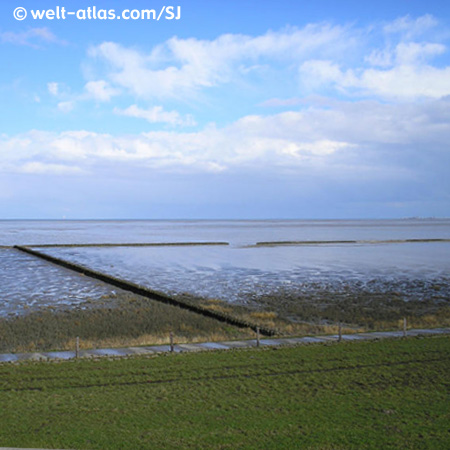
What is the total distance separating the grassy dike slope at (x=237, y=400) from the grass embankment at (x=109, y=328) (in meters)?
4.31

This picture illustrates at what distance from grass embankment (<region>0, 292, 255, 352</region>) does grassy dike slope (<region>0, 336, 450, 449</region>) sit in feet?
14.1

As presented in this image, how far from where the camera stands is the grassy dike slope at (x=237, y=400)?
11055 millimetres

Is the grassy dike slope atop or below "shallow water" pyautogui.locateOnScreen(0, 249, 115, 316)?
atop

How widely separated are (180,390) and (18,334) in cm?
1254

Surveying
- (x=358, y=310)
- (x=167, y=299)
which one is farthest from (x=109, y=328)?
(x=358, y=310)

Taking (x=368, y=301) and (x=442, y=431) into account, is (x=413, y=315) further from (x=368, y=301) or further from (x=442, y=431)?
(x=442, y=431)

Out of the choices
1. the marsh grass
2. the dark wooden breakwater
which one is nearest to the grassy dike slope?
the dark wooden breakwater

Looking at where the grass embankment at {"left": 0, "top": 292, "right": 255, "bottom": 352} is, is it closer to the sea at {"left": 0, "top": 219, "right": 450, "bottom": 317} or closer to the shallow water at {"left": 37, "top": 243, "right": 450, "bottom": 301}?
the sea at {"left": 0, "top": 219, "right": 450, "bottom": 317}

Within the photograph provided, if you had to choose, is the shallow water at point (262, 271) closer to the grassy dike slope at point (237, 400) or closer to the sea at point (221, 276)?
the sea at point (221, 276)

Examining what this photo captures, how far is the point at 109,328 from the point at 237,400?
13.5 metres

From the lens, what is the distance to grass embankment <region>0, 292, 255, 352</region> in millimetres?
21406

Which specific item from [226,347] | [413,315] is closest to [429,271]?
[413,315]

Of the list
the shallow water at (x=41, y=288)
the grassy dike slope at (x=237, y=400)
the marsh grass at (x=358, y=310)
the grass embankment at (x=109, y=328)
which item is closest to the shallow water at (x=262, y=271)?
the marsh grass at (x=358, y=310)

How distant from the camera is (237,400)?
1352cm
